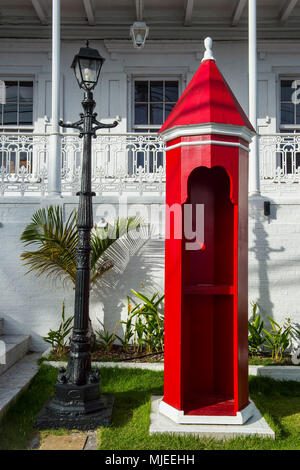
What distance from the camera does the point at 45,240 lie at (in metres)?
5.58

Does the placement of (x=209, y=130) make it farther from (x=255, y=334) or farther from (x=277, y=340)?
(x=277, y=340)

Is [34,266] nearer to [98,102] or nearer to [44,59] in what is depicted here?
[98,102]

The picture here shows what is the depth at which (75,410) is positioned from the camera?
3.81m

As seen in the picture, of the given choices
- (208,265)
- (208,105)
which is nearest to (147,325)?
(208,265)

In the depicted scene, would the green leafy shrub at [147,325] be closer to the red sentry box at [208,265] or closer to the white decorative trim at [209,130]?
the red sentry box at [208,265]

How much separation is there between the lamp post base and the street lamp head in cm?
295

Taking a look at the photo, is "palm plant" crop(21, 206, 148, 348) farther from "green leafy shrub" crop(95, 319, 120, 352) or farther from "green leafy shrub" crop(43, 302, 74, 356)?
"green leafy shrub" crop(43, 302, 74, 356)

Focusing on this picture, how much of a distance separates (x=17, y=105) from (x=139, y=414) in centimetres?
762

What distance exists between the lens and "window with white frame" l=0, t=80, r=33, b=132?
30.2 feet

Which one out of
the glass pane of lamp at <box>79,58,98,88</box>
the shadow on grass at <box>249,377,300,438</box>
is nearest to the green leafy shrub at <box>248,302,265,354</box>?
the shadow on grass at <box>249,377,300,438</box>

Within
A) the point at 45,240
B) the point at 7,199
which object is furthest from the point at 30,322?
the point at 7,199

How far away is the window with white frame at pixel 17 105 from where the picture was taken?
30.2 feet

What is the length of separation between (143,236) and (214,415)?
296 cm

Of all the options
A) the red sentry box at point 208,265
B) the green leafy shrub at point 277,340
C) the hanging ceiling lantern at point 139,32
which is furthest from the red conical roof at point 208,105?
the hanging ceiling lantern at point 139,32
